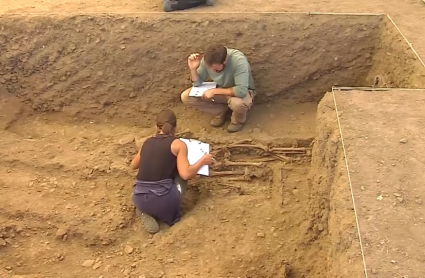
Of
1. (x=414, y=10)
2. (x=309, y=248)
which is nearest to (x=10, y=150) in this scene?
(x=309, y=248)

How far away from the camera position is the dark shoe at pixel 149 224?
172 inches

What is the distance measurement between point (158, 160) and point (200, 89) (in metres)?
1.45

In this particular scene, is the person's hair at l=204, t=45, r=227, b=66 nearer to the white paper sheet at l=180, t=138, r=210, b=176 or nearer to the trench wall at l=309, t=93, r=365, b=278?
the white paper sheet at l=180, t=138, r=210, b=176

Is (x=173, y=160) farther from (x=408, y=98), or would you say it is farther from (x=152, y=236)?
(x=408, y=98)

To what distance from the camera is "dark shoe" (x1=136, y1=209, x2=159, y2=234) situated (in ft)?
14.4

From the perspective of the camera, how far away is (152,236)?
14.4 ft

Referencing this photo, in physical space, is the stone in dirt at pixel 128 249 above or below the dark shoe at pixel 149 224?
below

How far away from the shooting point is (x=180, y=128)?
5883mm

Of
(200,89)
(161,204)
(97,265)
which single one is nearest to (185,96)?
(200,89)

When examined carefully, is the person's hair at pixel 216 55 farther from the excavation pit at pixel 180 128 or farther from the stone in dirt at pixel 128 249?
the stone in dirt at pixel 128 249

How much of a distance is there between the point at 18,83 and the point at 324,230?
13.8 ft

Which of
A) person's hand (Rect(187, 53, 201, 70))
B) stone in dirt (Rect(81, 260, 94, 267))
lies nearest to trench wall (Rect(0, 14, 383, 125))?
person's hand (Rect(187, 53, 201, 70))

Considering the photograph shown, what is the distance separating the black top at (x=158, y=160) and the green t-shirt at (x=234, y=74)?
1212mm

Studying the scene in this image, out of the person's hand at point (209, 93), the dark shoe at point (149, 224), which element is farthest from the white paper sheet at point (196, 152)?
the person's hand at point (209, 93)
